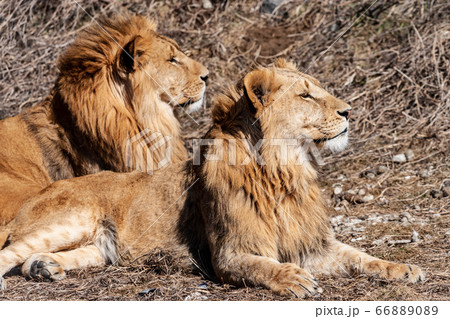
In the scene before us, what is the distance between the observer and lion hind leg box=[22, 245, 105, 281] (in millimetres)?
5168

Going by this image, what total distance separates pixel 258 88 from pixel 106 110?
2041 mm

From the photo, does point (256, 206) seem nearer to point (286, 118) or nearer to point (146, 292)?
point (286, 118)

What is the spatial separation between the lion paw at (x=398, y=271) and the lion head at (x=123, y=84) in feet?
8.62

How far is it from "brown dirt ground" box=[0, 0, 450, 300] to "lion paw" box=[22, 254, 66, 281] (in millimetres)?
84

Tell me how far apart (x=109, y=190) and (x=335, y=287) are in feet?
7.07

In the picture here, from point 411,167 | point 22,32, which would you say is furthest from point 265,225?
point 22,32

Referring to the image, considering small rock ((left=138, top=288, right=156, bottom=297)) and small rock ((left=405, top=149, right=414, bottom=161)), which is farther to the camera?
small rock ((left=405, top=149, right=414, bottom=161))

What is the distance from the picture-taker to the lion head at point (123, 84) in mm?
6395

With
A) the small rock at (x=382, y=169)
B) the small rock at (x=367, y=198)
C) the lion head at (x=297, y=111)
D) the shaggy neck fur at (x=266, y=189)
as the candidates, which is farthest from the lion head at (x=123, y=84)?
the small rock at (x=382, y=169)

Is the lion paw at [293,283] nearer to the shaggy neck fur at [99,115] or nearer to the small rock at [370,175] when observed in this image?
the shaggy neck fur at [99,115]

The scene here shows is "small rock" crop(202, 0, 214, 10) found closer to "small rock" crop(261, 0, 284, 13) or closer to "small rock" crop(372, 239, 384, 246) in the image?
"small rock" crop(261, 0, 284, 13)

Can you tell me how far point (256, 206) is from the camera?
495cm

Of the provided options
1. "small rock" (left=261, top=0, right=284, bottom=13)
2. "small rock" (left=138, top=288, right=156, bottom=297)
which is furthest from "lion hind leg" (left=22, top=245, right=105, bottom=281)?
"small rock" (left=261, top=0, right=284, bottom=13)

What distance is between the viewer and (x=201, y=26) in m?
10.4
